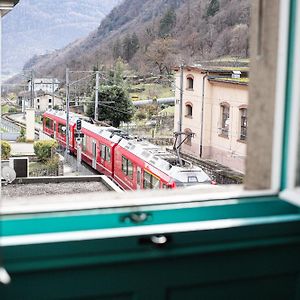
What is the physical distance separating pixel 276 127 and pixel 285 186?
10 centimetres

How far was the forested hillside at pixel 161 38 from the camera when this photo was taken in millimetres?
15336

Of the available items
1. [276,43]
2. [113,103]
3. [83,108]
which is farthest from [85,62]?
[276,43]

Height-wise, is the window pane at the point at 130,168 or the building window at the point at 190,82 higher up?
the building window at the point at 190,82

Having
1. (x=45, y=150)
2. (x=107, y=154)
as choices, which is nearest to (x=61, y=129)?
(x=45, y=150)

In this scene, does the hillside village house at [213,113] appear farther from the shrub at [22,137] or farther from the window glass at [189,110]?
the shrub at [22,137]

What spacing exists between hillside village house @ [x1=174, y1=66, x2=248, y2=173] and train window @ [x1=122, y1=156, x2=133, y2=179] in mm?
1249

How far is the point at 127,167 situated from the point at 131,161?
31 centimetres

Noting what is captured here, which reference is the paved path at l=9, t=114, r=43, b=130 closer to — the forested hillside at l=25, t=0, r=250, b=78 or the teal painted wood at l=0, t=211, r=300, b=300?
the forested hillside at l=25, t=0, r=250, b=78

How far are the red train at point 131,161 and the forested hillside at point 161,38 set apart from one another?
11.4ft

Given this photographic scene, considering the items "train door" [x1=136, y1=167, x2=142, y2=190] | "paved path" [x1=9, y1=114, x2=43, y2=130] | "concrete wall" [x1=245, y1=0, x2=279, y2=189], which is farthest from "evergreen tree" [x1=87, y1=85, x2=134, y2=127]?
"concrete wall" [x1=245, y1=0, x2=279, y2=189]

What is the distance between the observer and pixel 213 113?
10.4 meters

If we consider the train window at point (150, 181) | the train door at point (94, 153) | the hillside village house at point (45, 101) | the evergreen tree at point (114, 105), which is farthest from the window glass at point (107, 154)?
the hillside village house at point (45, 101)

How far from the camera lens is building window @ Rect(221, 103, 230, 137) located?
9.71m

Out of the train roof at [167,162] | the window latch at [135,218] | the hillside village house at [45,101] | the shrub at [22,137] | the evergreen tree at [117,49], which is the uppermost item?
the evergreen tree at [117,49]
